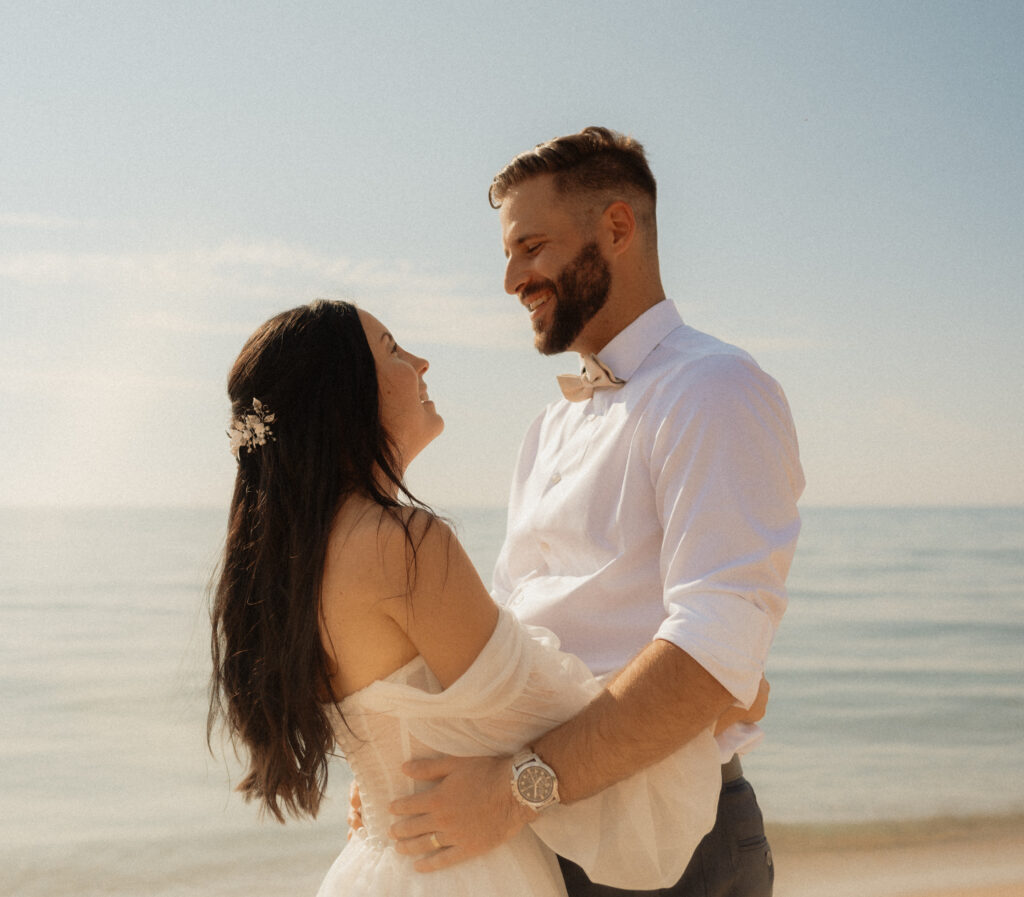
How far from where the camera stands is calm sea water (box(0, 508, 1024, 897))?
733 centimetres

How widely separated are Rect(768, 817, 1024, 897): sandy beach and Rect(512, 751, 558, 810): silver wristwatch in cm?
449

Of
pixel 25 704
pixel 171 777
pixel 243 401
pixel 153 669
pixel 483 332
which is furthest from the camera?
pixel 483 332

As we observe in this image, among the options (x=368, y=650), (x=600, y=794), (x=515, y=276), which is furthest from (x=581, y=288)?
(x=600, y=794)

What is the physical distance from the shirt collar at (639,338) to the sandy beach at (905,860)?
4384 millimetres

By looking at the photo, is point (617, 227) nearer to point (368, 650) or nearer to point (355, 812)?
point (368, 650)

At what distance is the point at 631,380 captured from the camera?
8.20ft

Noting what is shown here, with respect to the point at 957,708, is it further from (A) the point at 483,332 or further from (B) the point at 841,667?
(A) the point at 483,332

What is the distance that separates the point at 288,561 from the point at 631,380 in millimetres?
928

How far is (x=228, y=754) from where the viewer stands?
1030 cm

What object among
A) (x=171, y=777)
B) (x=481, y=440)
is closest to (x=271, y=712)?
(x=171, y=777)

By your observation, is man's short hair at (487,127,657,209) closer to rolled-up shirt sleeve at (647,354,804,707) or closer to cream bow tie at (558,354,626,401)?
cream bow tie at (558,354,626,401)

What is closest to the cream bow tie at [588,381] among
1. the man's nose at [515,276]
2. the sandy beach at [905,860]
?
the man's nose at [515,276]

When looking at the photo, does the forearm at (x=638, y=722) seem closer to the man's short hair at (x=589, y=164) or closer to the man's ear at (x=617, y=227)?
the man's ear at (x=617, y=227)

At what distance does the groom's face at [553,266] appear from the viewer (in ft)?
8.70
